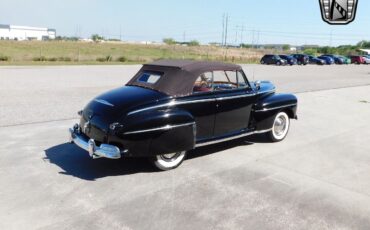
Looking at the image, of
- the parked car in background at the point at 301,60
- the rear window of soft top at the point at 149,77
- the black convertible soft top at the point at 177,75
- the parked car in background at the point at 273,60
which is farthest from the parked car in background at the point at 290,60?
the rear window of soft top at the point at 149,77

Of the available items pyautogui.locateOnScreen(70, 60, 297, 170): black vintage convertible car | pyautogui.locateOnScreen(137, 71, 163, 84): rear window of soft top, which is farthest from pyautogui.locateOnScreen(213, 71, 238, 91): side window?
pyautogui.locateOnScreen(137, 71, 163, 84): rear window of soft top

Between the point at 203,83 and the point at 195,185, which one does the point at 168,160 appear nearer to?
the point at 195,185

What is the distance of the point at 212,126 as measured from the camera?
5988 mm

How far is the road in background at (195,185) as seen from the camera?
4.04 meters

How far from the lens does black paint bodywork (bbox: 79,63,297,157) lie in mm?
5027

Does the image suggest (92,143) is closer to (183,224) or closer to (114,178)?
(114,178)

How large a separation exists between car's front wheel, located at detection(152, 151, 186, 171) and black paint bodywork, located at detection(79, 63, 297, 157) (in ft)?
0.76

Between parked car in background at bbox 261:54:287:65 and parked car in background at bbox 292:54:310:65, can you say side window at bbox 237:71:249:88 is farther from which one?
parked car in background at bbox 292:54:310:65

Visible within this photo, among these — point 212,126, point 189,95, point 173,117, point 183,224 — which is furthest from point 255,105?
point 183,224

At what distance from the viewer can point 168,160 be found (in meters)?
5.54

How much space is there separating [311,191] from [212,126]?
182 centimetres

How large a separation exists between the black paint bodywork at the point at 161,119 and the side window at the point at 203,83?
13 centimetres

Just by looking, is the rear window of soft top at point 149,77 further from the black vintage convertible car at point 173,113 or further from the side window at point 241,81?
the side window at point 241,81

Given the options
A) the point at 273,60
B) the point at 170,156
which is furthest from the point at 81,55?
the point at 170,156
